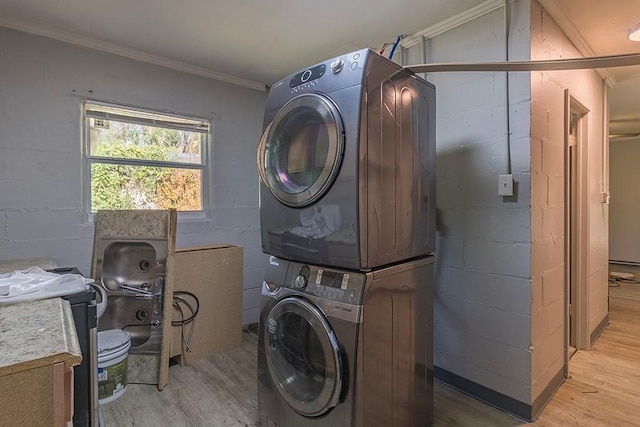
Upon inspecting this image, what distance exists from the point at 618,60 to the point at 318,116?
4.64 ft

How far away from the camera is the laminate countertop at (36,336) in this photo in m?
0.76

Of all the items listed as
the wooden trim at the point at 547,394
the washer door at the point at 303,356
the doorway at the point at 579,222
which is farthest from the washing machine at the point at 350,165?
the doorway at the point at 579,222

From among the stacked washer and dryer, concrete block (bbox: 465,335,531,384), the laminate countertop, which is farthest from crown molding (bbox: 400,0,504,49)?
the laminate countertop

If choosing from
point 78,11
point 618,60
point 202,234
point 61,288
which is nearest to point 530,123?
point 618,60

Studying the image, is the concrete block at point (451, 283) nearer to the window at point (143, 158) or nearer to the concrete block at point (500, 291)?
the concrete block at point (500, 291)

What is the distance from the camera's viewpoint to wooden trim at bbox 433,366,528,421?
1.92m

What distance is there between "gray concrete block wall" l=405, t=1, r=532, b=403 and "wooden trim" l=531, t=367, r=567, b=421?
10cm

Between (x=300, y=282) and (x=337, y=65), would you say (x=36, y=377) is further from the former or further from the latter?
(x=337, y=65)

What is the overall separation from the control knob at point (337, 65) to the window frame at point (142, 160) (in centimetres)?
191

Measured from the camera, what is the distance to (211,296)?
2754 millimetres

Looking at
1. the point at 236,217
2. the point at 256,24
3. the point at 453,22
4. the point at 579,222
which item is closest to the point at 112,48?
the point at 256,24

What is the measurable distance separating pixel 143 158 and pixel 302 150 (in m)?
1.79

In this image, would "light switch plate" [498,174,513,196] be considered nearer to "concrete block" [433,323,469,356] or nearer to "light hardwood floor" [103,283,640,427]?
"concrete block" [433,323,469,356]

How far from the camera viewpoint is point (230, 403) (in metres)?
2.08
